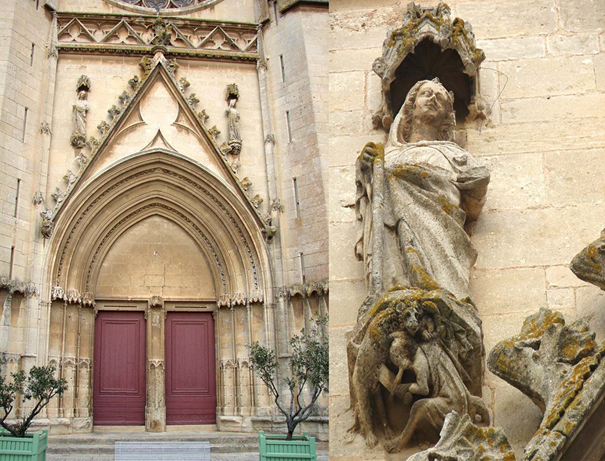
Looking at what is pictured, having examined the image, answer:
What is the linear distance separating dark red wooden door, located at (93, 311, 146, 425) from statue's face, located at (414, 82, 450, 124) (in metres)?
14.0

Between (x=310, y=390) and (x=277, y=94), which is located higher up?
(x=277, y=94)

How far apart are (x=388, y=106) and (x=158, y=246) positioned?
1394 cm

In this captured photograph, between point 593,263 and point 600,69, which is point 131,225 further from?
point 593,263

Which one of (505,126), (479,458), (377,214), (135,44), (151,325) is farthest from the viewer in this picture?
(135,44)

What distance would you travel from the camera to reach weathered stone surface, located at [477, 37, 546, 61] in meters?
5.40

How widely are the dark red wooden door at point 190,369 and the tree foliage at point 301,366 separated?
72.8 inches

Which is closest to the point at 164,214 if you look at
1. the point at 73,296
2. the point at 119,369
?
the point at 73,296

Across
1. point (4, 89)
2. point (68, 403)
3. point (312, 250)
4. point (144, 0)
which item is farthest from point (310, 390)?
point (144, 0)

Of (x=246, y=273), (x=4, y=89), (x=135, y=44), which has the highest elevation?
(x=135, y=44)

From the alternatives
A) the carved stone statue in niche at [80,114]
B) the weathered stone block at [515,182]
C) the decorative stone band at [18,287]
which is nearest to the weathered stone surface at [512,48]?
the weathered stone block at [515,182]

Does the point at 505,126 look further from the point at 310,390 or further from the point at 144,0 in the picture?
the point at 144,0

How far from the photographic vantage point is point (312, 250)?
17.2m

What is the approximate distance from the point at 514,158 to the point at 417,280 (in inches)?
56.5

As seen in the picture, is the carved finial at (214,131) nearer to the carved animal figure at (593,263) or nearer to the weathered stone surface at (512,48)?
the weathered stone surface at (512,48)
